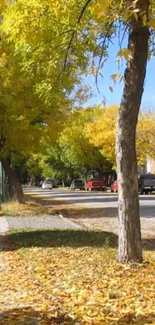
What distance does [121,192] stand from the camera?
8.10 m

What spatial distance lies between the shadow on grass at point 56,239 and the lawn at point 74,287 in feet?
1.16

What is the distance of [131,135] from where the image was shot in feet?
26.5

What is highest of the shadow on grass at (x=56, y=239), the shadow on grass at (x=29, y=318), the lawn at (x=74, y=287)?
the shadow on grass at (x=56, y=239)

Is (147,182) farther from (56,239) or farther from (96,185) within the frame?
(56,239)

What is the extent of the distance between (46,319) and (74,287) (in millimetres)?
1391

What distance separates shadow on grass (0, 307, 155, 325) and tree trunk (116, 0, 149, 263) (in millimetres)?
2562

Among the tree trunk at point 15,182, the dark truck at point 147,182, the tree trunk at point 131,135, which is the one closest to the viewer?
the tree trunk at point 131,135

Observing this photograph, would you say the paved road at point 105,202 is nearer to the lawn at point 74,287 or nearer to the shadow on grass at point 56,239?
the shadow on grass at point 56,239

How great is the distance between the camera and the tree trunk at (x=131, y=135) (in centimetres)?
803

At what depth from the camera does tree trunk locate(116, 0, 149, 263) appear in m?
8.03

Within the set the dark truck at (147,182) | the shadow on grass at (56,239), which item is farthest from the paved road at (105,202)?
the shadow on grass at (56,239)

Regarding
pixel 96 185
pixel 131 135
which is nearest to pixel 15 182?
pixel 131 135

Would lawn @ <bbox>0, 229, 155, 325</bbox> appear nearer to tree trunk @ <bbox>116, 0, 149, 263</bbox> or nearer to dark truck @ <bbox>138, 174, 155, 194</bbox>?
tree trunk @ <bbox>116, 0, 149, 263</bbox>

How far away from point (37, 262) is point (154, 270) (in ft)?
7.40
